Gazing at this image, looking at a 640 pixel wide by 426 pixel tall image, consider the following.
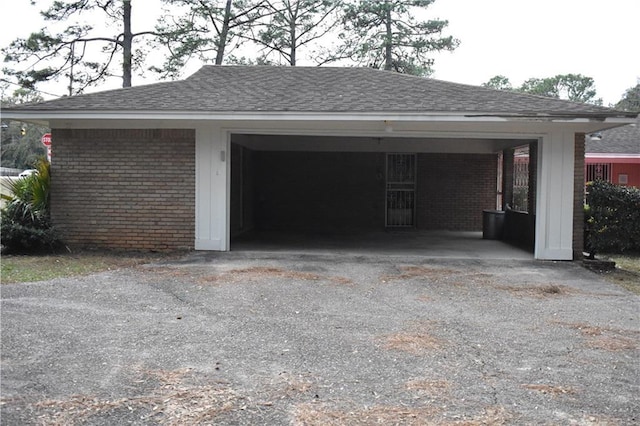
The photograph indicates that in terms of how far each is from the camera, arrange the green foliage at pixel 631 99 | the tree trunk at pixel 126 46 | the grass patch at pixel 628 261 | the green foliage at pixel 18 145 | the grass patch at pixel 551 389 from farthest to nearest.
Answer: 1. the green foliage at pixel 18 145
2. the green foliage at pixel 631 99
3. the tree trunk at pixel 126 46
4. the grass patch at pixel 628 261
5. the grass patch at pixel 551 389

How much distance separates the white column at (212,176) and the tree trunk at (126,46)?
53.1 ft

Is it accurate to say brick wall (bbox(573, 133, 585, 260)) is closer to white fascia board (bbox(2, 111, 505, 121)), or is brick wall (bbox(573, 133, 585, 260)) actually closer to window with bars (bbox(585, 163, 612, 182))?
white fascia board (bbox(2, 111, 505, 121))

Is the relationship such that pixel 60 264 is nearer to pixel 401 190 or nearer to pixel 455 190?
pixel 401 190

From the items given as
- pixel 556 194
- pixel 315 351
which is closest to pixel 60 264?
pixel 315 351

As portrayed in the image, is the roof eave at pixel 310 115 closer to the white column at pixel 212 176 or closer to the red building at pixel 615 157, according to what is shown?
the white column at pixel 212 176

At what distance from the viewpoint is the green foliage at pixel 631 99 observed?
52.8 m

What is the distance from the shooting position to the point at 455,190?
20312 millimetres

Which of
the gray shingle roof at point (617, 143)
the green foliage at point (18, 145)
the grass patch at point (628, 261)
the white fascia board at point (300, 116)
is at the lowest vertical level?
the grass patch at point (628, 261)

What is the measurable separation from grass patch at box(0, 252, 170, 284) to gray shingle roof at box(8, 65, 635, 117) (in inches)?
104

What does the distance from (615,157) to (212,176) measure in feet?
51.4

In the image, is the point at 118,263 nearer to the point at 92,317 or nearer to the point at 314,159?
the point at 92,317

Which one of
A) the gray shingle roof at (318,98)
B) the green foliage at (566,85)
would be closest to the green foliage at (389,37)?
the gray shingle roof at (318,98)

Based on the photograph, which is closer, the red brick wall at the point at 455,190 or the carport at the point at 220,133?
the carport at the point at 220,133

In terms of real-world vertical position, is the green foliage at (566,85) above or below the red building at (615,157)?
above
